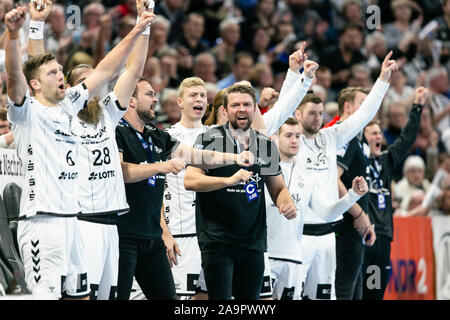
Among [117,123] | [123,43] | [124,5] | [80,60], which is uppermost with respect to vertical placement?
[124,5]

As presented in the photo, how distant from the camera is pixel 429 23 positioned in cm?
1778

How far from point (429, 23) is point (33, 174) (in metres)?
12.9

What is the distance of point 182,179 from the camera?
352 inches

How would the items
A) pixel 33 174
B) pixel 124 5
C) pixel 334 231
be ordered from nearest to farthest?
pixel 33 174 < pixel 334 231 < pixel 124 5

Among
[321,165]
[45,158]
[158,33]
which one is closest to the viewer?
[45,158]

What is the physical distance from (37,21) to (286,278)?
371cm

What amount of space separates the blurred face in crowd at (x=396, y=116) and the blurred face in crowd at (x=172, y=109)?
486cm

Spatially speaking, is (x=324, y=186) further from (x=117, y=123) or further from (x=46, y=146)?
(x=46, y=146)


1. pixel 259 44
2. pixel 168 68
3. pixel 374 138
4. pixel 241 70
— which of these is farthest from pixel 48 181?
pixel 259 44

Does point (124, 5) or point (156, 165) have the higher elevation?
point (124, 5)

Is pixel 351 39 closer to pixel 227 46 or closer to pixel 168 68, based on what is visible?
pixel 227 46

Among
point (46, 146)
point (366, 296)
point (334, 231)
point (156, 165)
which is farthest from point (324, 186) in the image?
point (46, 146)

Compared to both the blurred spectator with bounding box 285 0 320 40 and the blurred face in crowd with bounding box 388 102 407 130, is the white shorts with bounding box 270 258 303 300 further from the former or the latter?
the blurred spectator with bounding box 285 0 320 40

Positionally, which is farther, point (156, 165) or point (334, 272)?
point (334, 272)
